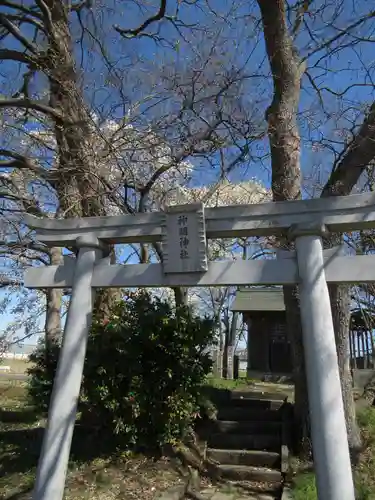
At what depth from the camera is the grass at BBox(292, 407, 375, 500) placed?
217 inches

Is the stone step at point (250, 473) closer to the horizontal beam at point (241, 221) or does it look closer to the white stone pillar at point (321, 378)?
the white stone pillar at point (321, 378)

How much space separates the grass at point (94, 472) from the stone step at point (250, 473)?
809mm

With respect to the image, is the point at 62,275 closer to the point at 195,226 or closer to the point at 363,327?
the point at 195,226

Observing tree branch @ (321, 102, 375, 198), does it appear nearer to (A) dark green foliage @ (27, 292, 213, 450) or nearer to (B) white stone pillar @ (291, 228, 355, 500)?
(B) white stone pillar @ (291, 228, 355, 500)

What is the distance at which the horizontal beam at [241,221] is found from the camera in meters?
4.30

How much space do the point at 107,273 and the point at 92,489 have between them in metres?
3.19

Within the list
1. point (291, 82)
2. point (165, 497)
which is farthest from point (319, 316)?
point (291, 82)

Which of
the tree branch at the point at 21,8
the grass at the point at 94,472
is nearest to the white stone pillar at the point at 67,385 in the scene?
the grass at the point at 94,472

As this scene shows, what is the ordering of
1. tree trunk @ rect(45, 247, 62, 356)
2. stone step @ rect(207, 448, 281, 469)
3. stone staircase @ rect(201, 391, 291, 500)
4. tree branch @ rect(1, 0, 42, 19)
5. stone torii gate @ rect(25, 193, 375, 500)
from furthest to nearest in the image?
tree trunk @ rect(45, 247, 62, 356) < tree branch @ rect(1, 0, 42, 19) < stone step @ rect(207, 448, 281, 469) < stone staircase @ rect(201, 391, 291, 500) < stone torii gate @ rect(25, 193, 375, 500)

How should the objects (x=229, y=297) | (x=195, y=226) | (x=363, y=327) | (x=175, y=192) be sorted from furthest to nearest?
(x=229, y=297) < (x=363, y=327) < (x=175, y=192) < (x=195, y=226)

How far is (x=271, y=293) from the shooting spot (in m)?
20.2

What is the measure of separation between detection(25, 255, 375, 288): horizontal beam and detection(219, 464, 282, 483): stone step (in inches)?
141

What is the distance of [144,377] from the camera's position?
21.6 ft

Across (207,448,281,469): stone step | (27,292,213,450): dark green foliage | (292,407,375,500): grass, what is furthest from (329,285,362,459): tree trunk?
(27,292,213,450): dark green foliage
